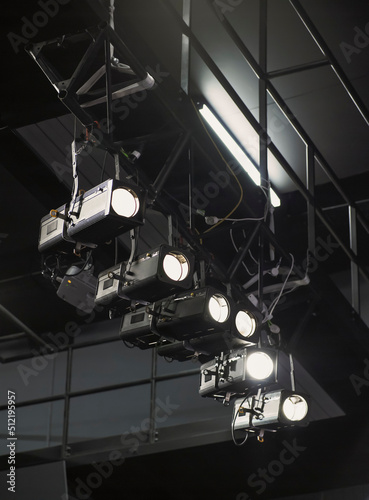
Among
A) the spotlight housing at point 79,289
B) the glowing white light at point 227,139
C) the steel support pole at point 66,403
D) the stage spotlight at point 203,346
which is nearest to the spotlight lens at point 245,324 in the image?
the stage spotlight at point 203,346

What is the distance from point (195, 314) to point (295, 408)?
4.78ft

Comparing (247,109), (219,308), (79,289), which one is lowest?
(219,308)

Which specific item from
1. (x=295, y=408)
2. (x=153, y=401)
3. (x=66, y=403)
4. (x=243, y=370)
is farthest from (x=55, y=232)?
(x=66, y=403)

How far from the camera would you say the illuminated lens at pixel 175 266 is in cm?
382

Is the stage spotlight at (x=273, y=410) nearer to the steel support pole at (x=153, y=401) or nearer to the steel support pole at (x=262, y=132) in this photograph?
the steel support pole at (x=262, y=132)

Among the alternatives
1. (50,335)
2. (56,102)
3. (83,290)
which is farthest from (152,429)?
(56,102)

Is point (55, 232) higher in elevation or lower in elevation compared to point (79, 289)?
lower

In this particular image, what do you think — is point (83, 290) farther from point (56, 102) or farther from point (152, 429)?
point (152, 429)

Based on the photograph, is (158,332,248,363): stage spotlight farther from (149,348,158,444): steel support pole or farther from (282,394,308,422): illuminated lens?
(149,348,158,444): steel support pole

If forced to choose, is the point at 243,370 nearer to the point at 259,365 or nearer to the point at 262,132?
the point at 259,365

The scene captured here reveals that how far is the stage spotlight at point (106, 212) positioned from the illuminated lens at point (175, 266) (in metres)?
0.29

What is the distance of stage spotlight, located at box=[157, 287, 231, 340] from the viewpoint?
4.02 meters

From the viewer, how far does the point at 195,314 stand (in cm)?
400

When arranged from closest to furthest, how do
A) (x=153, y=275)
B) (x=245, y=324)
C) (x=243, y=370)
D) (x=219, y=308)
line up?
(x=153, y=275) → (x=219, y=308) → (x=245, y=324) → (x=243, y=370)
